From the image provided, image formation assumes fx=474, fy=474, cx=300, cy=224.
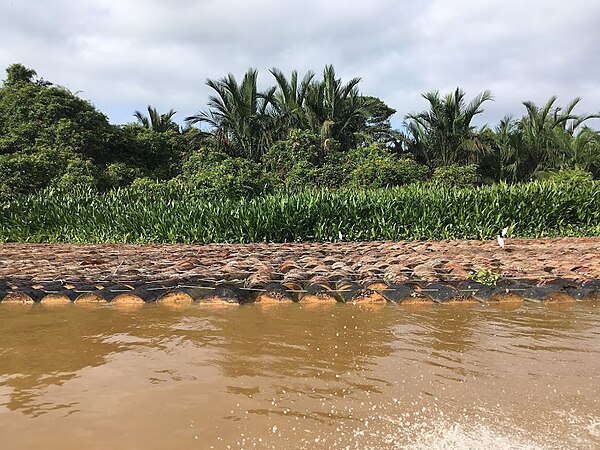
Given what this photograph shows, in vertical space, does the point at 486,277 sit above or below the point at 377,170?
below

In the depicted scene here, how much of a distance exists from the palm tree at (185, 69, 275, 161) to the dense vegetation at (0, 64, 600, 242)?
6 cm

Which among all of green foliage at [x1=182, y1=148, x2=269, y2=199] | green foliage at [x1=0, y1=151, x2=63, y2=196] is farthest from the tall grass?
green foliage at [x1=0, y1=151, x2=63, y2=196]

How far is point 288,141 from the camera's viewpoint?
17.8 metres

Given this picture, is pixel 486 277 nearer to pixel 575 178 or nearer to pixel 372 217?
pixel 372 217

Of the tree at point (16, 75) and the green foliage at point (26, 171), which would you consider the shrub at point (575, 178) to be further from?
the tree at point (16, 75)

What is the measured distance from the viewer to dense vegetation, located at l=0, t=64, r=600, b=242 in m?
10.4

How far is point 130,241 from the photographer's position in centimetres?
1112

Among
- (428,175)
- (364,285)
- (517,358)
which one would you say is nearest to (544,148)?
(428,175)

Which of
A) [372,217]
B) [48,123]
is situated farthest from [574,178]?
[48,123]

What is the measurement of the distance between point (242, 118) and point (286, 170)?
3484 mm

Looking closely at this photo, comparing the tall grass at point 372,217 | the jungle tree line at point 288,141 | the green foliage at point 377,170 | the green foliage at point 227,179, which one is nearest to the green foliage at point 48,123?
the jungle tree line at point 288,141

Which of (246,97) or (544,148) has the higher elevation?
(246,97)

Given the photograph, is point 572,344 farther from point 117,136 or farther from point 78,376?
point 117,136

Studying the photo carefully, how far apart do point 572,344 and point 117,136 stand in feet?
63.0
